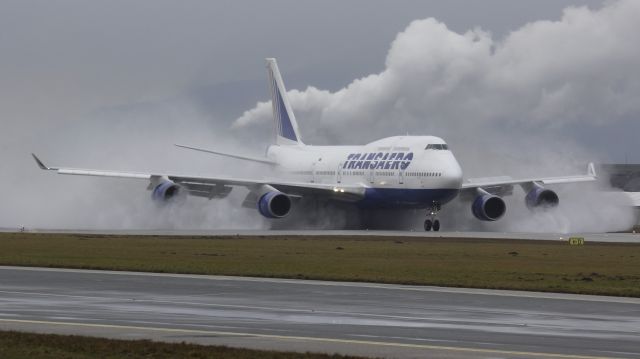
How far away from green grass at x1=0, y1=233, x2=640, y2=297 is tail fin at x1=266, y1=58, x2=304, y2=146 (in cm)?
2974

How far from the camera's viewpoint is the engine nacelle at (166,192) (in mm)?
76250

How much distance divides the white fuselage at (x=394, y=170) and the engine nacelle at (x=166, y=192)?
10527 millimetres

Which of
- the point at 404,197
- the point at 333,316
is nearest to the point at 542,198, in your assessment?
the point at 404,197

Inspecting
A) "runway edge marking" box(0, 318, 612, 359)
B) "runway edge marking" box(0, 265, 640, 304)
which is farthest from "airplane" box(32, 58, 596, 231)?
"runway edge marking" box(0, 318, 612, 359)

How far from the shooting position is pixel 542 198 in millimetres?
77750

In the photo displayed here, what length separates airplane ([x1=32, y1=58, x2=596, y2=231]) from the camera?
243 ft

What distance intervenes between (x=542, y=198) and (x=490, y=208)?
3.68 m

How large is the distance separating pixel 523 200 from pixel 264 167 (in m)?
18.8

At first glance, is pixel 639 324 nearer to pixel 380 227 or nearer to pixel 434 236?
pixel 434 236

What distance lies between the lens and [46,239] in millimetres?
58125

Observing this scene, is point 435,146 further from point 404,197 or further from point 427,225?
point 427,225

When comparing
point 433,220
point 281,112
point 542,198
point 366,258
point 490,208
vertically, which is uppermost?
point 281,112

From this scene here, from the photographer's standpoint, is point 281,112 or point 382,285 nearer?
point 382,285

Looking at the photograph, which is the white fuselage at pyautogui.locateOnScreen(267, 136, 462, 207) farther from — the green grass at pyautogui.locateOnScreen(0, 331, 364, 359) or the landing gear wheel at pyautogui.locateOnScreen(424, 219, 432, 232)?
the green grass at pyautogui.locateOnScreen(0, 331, 364, 359)
